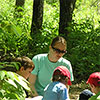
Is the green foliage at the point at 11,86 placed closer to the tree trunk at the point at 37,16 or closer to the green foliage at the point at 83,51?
the green foliage at the point at 83,51

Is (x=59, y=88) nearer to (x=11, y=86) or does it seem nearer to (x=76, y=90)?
(x=11, y=86)

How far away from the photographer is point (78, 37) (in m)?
10.7

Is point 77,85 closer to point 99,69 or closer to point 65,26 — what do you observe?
point 99,69

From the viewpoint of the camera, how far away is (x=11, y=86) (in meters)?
1.94

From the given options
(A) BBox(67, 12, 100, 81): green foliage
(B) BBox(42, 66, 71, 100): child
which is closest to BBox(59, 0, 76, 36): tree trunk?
(A) BBox(67, 12, 100, 81): green foliage

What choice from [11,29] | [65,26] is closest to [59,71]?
[11,29]

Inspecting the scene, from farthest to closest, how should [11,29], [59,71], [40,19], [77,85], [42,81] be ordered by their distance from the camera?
[40,19] < [77,85] < [42,81] < [59,71] < [11,29]

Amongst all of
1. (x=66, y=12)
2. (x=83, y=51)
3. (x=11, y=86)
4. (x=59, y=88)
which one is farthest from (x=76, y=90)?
(x=11, y=86)

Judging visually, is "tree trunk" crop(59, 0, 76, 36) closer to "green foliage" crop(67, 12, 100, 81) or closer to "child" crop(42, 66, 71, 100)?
"green foliage" crop(67, 12, 100, 81)

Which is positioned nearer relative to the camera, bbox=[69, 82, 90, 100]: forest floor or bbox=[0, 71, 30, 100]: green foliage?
bbox=[0, 71, 30, 100]: green foliage

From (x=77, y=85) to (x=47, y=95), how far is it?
18.7 feet

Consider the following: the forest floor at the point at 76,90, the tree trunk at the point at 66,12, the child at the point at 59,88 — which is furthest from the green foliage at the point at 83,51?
the child at the point at 59,88

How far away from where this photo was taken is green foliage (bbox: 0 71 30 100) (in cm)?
182

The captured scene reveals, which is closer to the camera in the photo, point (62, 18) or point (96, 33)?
point (96, 33)
